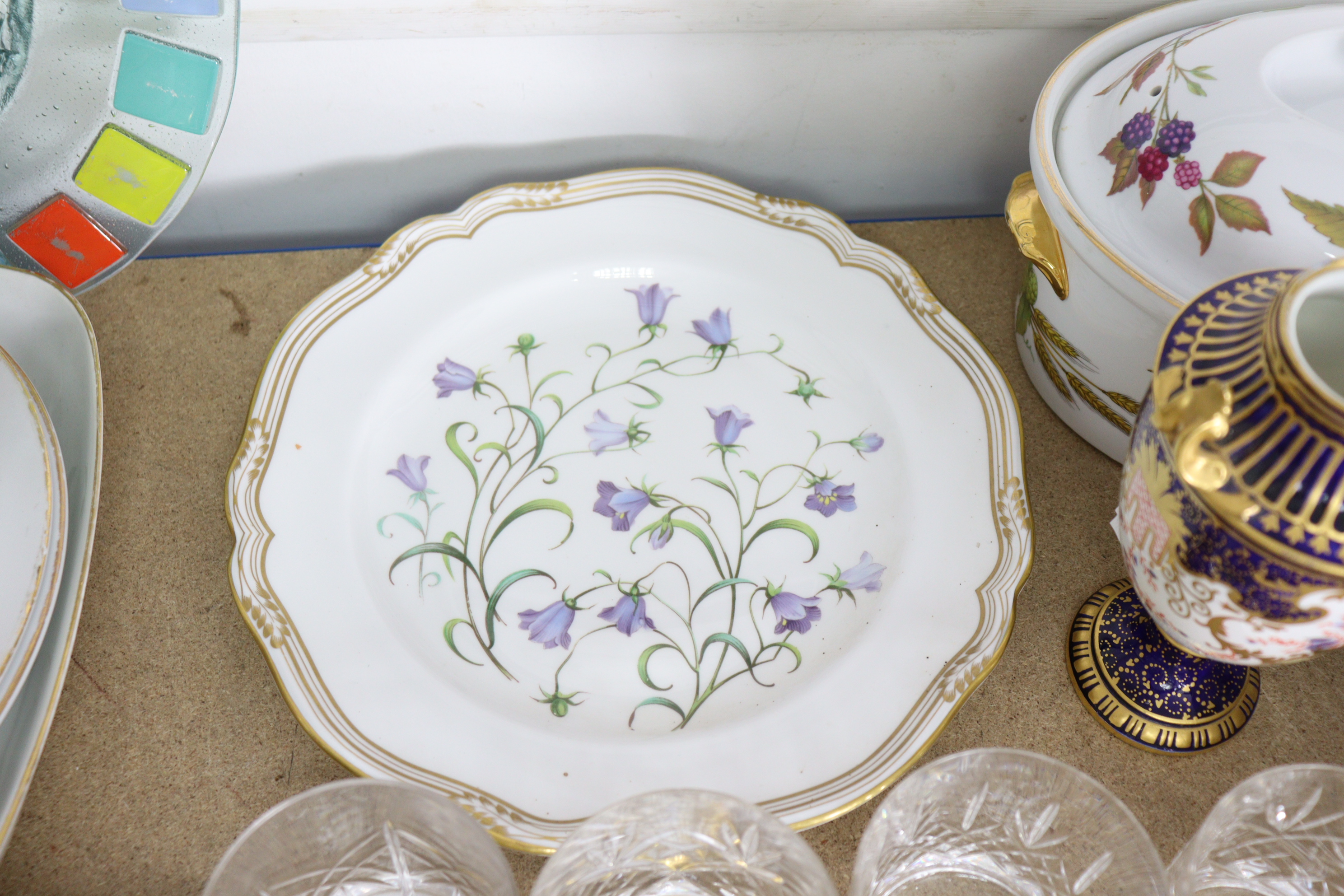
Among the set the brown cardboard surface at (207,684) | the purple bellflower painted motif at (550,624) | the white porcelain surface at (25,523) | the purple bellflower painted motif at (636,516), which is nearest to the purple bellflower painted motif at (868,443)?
the purple bellflower painted motif at (636,516)

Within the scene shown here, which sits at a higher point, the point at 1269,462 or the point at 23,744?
the point at 1269,462

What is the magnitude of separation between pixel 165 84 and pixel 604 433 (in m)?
0.35

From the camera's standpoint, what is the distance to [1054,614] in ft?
1.71

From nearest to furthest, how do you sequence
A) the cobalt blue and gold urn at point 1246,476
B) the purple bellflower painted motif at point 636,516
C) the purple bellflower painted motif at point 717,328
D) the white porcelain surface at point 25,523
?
the cobalt blue and gold urn at point 1246,476 < the white porcelain surface at point 25,523 < the purple bellflower painted motif at point 636,516 < the purple bellflower painted motif at point 717,328

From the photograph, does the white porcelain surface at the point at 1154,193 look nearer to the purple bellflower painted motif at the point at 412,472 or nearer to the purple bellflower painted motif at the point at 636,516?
the purple bellflower painted motif at the point at 636,516

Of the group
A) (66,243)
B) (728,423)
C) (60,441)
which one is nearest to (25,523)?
(60,441)

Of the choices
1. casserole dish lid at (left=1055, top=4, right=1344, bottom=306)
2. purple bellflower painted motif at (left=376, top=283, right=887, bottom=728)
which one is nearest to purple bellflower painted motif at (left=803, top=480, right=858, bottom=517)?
purple bellflower painted motif at (left=376, top=283, right=887, bottom=728)

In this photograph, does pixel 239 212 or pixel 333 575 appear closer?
pixel 333 575

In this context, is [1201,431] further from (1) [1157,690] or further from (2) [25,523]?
(2) [25,523]

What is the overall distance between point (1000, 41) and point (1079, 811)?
53cm

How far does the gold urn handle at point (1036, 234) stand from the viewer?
0.47 m

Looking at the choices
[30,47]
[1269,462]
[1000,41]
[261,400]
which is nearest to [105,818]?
[261,400]

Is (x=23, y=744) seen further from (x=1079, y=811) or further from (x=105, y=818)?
(x=1079, y=811)

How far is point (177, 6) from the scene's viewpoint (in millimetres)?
506
